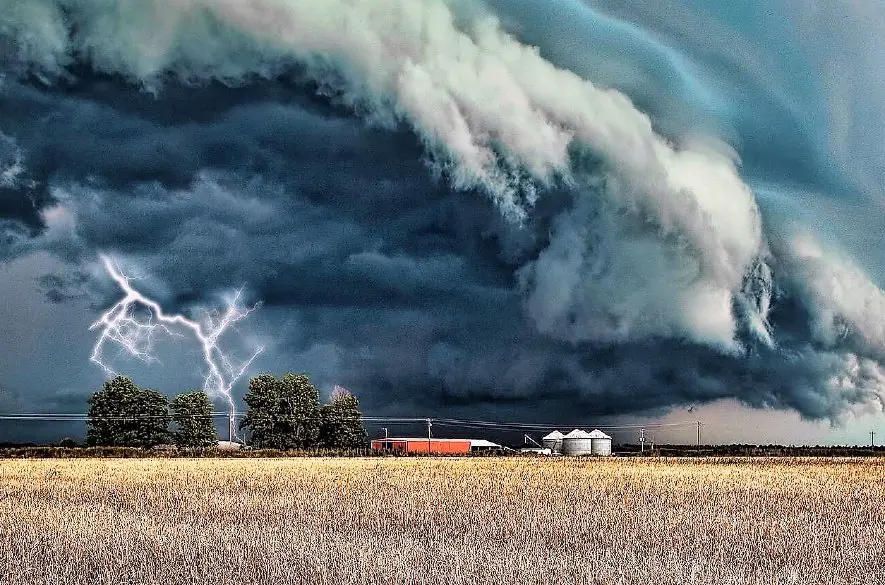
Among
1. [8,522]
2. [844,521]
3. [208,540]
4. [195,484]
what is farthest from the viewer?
[195,484]

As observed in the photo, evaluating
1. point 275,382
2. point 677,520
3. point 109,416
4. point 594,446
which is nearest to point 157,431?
point 109,416

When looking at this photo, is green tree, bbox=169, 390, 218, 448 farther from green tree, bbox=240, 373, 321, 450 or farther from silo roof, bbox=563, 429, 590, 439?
silo roof, bbox=563, 429, 590, 439

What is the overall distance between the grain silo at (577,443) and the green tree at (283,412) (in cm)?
3521

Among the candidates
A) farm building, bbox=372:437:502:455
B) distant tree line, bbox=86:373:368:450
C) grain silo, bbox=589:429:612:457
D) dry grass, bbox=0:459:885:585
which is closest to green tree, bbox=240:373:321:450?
distant tree line, bbox=86:373:368:450

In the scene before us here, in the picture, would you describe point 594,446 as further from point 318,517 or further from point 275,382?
point 318,517

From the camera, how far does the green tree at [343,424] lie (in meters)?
142

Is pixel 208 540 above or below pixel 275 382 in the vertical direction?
below

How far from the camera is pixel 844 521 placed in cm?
2684

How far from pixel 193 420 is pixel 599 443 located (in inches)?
2201

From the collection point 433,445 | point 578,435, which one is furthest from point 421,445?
point 578,435

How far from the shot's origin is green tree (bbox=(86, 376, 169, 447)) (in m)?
131

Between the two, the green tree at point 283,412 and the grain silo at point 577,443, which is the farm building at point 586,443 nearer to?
the grain silo at point 577,443

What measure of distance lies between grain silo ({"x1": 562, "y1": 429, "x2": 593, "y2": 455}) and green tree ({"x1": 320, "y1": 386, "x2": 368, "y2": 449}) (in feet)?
101

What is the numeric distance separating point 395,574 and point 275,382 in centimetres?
12860
